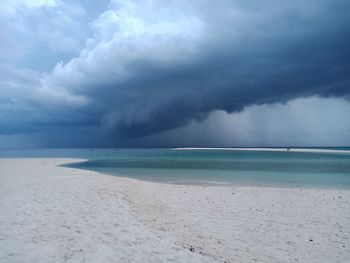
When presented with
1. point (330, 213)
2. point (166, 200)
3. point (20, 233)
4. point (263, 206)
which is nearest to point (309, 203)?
point (330, 213)

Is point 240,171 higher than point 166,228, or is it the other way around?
point 166,228

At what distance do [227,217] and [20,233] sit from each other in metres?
7.98

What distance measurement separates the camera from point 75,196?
45.6ft

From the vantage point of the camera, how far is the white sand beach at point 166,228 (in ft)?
23.5

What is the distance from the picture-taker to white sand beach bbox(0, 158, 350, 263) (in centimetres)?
718

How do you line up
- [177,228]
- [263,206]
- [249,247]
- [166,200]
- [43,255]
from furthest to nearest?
1. [166,200]
2. [263,206]
3. [177,228]
4. [249,247]
5. [43,255]

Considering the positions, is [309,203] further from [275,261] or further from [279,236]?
[275,261]

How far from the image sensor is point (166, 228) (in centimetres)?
957

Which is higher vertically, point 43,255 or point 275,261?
point 43,255

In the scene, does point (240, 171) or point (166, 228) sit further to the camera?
point (240, 171)

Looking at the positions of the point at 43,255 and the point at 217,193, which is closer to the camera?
the point at 43,255

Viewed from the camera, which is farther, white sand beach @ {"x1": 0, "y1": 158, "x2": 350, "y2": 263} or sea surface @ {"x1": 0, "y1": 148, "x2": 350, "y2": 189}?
sea surface @ {"x1": 0, "y1": 148, "x2": 350, "y2": 189}

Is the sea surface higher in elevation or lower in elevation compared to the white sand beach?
lower

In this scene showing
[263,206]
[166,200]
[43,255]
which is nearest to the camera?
[43,255]
